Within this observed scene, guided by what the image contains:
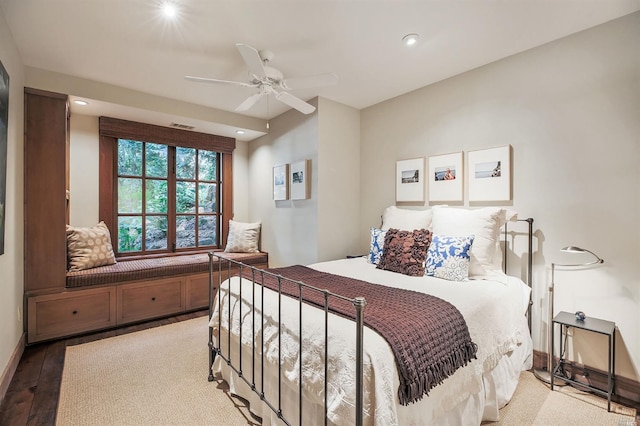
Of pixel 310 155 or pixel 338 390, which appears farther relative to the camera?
pixel 310 155

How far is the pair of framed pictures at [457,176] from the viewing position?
262cm

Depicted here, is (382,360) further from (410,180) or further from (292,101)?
(410,180)

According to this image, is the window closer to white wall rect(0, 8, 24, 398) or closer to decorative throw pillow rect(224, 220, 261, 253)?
decorative throw pillow rect(224, 220, 261, 253)

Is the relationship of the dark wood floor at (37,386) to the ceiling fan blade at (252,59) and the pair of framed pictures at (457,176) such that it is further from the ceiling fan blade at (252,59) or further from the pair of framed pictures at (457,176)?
the pair of framed pictures at (457,176)

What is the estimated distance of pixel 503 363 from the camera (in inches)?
79.0

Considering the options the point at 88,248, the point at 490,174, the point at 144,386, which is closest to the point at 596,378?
the point at 490,174

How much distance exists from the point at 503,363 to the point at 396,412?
121 cm

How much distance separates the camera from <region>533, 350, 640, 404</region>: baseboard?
201cm

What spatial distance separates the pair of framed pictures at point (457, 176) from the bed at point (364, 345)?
12.2 inches

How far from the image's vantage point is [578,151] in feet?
7.36

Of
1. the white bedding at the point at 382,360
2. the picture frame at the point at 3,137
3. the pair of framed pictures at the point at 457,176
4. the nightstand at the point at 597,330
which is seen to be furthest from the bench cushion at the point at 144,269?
the nightstand at the point at 597,330

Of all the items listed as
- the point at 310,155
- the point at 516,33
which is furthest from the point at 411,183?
the point at 516,33

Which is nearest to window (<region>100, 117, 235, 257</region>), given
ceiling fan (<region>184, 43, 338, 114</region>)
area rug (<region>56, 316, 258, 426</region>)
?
area rug (<region>56, 316, 258, 426</region>)

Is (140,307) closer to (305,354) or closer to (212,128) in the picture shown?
(212,128)
